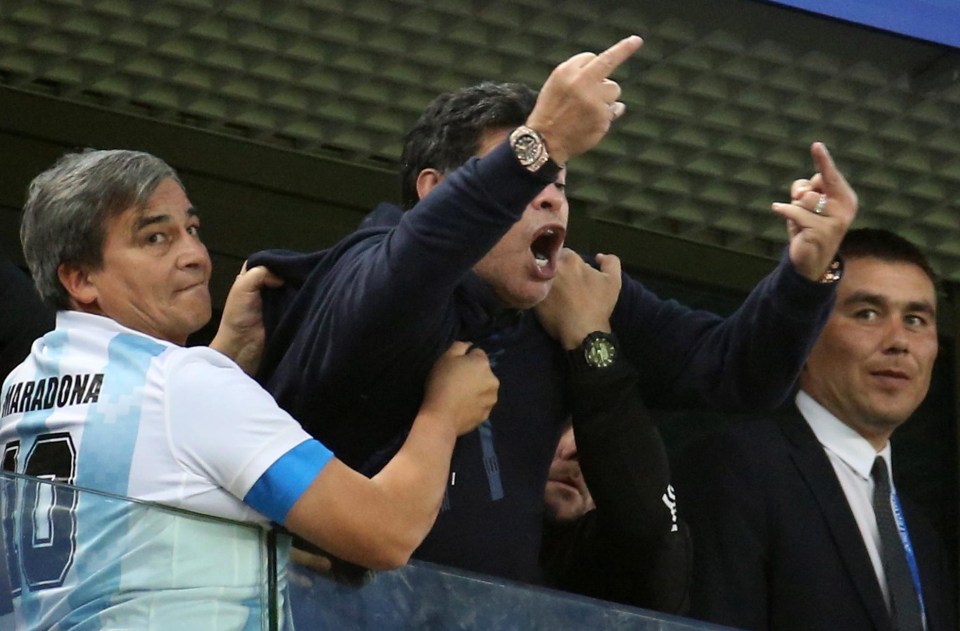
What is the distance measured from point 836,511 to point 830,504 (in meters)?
0.01

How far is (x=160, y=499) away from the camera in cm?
241

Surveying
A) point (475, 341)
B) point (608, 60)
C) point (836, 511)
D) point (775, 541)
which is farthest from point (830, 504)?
point (608, 60)

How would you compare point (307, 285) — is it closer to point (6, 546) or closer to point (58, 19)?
point (6, 546)

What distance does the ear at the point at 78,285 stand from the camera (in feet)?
8.81

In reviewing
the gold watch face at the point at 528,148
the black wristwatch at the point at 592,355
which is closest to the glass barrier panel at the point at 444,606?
the black wristwatch at the point at 592,355

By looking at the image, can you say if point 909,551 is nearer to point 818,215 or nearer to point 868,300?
point 868,300

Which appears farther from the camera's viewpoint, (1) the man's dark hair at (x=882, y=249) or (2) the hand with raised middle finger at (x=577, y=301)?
(1) the man's dark hair at (x=882, y=249)

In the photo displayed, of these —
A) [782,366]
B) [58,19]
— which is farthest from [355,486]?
[58,19]

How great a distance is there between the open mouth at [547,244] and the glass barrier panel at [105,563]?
75 centimetres

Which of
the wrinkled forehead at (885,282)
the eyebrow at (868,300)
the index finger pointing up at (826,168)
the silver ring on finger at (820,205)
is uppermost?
the index finger pointing up at (826,168)

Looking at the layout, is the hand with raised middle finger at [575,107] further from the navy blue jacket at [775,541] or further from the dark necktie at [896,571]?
the dark necktie at [896,571]

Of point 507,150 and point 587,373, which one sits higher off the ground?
point 507,150

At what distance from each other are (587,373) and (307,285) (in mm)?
398

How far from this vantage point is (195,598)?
2396 millimetres
